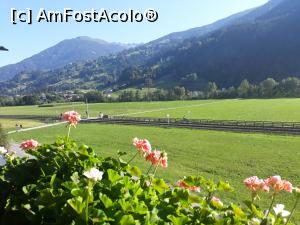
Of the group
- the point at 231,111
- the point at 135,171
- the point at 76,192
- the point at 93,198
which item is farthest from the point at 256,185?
the point at 231,111

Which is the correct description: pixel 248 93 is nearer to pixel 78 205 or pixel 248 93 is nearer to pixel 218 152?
pixel 218 152

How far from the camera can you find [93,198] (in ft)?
11.0

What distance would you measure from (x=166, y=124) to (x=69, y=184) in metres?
65.9

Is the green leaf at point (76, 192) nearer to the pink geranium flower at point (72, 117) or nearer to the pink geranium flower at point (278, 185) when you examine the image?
the pink geranium flower at point (278, 185)

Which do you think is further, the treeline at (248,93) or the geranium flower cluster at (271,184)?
the treeline at (248,93)

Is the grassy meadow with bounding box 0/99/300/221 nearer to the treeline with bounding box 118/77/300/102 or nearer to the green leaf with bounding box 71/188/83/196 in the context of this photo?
the green leaf with bounding box 71/188/83/196

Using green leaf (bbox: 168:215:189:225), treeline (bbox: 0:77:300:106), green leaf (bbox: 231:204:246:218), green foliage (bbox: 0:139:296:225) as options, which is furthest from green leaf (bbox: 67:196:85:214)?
treeline (bbox: 0:77:300:106)

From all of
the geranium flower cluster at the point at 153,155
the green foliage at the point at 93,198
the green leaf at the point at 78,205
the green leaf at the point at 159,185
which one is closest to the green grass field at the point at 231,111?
the geranium flower cluster at the point at 153,155

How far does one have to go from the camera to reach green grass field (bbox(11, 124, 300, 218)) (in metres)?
29.7

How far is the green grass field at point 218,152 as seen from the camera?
2966 centimetres

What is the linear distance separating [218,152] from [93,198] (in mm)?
36817

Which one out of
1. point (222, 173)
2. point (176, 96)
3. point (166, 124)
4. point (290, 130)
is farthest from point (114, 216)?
point (176, 96)

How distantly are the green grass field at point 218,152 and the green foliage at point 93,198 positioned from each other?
14.6 m

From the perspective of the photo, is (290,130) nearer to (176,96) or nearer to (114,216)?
(114,216)
